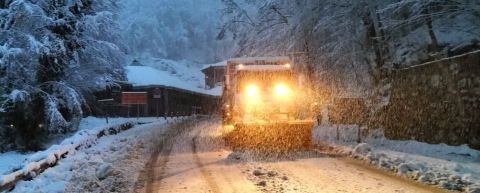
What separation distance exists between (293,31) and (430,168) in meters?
12.3

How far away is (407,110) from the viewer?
13188mm

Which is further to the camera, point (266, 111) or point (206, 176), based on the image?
point (266, 111)

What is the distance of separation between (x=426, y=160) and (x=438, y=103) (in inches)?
118

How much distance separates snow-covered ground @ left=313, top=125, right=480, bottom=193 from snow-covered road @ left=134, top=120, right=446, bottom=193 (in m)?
0.46

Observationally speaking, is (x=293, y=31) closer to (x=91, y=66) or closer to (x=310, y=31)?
(x=310, y=31)

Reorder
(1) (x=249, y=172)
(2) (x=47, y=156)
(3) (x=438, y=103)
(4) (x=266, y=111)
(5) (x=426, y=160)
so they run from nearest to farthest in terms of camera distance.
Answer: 1. (1) (x=249, y=172)
2. (2) (x=47, y=156)
3. (5) (x=426, y=160)
4. (3) (x=438, y=103)
5. (4) (x=266, y=111)

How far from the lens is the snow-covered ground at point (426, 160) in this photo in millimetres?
7301

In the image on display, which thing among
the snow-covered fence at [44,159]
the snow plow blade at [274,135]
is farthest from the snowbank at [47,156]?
the snow plow blade at [274,135]

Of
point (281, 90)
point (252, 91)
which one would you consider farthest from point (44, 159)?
point (281, 90)

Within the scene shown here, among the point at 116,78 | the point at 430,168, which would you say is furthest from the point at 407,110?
the point at 116,78

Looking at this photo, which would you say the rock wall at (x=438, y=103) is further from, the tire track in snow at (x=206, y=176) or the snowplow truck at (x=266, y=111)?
the tire track in snow at (x=206, y=176)

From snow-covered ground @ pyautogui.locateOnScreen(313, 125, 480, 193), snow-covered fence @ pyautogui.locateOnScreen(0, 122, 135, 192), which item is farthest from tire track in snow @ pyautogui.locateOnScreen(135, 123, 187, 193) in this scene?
snow-covered ground @ pyautogui.locateOnScreen(313, 125, 480, 193)

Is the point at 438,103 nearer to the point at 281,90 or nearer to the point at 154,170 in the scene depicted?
the point at 281,90

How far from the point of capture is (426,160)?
948cm
